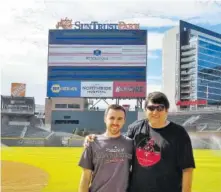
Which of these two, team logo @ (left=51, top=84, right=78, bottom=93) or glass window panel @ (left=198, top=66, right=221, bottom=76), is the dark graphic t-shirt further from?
glass window panel @ (left=198, top=66, right=221, bottom=76)

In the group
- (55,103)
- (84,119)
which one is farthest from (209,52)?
(55,103)

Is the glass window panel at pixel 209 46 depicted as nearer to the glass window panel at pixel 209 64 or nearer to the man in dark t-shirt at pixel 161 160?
the glass window panel at pixel 209 64

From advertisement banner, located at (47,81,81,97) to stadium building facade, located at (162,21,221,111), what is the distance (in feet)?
124

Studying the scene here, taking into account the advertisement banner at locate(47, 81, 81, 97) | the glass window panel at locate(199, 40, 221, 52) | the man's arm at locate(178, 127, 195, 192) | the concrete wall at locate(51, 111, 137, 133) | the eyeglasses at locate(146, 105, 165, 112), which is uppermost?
the glass window panel at locate(199, 40, 221, 52)

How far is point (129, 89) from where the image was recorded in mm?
43375

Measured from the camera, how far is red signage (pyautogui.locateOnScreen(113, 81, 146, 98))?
43.1m

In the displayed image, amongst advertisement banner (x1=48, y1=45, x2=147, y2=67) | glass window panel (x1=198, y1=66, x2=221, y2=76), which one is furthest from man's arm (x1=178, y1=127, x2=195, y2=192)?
glass window panel (x1=198, y1=66, x2=221, y2=76)

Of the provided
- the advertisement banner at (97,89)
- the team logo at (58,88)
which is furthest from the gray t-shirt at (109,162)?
the team logo at (58,88)

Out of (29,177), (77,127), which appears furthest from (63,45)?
(29,177)

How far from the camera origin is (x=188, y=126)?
43.9 meters

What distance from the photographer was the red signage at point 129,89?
43.1 m

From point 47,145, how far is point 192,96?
170 ft

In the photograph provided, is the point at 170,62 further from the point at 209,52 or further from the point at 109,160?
the point at 109,160

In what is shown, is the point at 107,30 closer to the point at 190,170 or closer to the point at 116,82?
the point at 116,82
